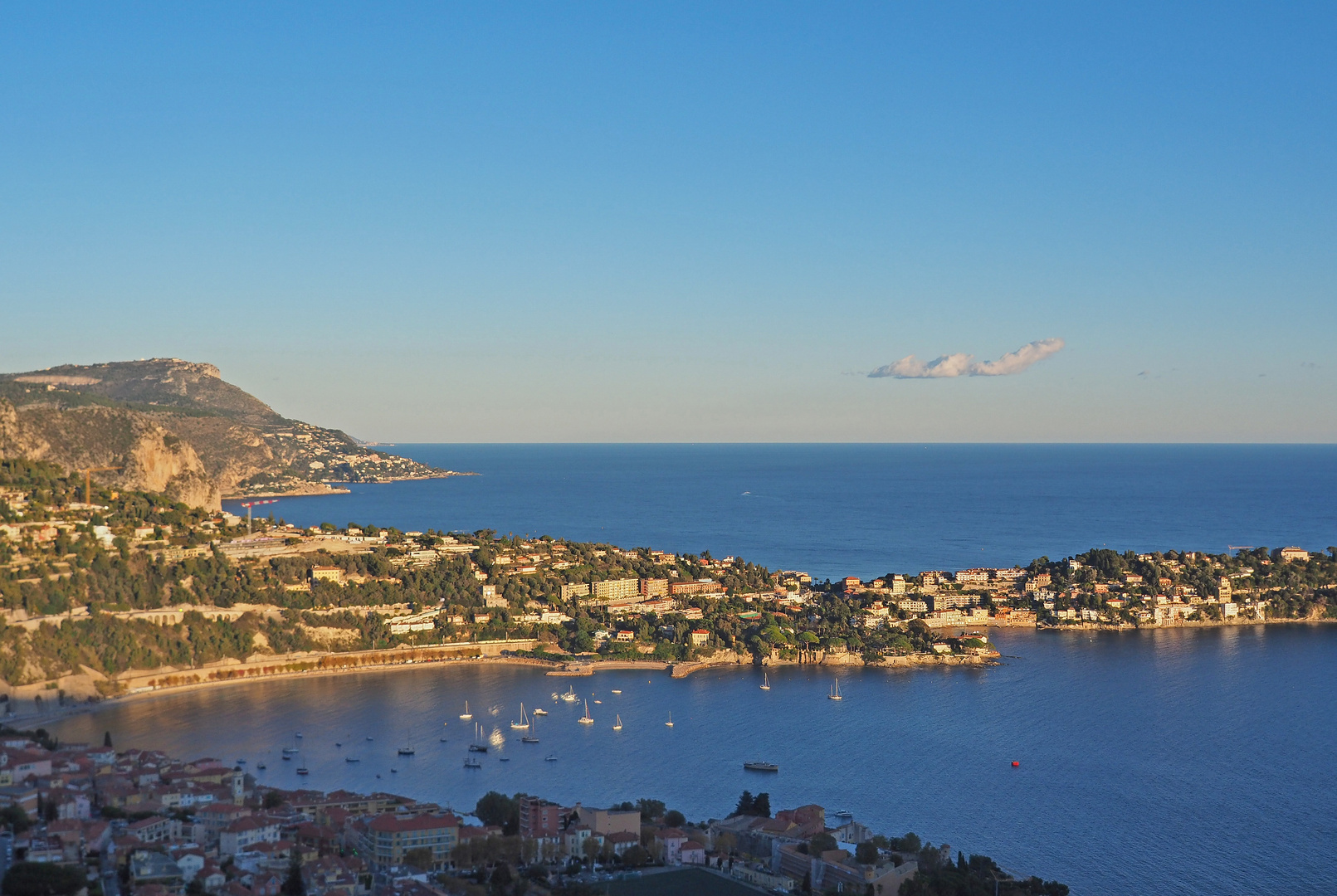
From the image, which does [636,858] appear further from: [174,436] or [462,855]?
[174,436]

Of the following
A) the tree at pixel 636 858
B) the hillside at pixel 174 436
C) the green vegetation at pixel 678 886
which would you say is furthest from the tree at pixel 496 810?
the hillside at pixel 174 436

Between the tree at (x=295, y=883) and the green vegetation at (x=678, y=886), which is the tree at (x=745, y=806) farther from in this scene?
the tree at (x=295, y=883)

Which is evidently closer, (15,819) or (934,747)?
(15,819)

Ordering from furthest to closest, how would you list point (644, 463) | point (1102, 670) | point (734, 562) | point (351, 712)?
1. point (644, 463)
2. point (734, 562)
3. point (1102, 670)
4. point (351, 712)

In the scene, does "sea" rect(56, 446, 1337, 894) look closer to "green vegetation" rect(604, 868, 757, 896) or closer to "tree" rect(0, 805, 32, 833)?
"green vegetation" rect(604, 868, 757, 896)

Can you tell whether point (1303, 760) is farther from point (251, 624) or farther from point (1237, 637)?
point (251, 624)

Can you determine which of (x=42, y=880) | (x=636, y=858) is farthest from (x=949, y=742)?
(x=42, y=880)

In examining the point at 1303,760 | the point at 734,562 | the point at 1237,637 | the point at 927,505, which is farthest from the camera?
the point at 927,505

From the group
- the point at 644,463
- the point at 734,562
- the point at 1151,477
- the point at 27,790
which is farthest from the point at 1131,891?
the point at 644,463
